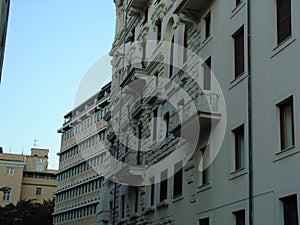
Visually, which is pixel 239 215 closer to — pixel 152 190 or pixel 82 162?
pixel 152 190

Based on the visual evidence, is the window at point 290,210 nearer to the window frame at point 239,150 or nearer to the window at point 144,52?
the window frame at point 239,150

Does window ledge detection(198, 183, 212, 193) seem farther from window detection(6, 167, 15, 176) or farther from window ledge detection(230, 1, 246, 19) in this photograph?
window detection(6, 167, 15, 176)

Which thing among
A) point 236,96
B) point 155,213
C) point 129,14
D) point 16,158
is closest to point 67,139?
point 16,158

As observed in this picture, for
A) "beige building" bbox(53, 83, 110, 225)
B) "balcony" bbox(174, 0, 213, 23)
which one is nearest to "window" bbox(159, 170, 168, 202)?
"balcony" bbox(174, 0, 213, 23)

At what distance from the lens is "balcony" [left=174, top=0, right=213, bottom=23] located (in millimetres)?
22172

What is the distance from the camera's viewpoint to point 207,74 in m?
21.3

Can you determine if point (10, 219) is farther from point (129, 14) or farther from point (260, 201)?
point (260, 201)

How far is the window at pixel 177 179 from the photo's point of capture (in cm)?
2302

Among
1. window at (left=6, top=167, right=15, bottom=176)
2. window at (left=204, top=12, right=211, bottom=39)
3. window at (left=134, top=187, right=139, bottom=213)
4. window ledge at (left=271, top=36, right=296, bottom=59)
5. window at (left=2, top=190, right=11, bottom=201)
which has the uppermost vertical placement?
window at (left=6, top=167, right=15, bottom=176)

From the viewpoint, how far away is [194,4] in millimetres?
22328

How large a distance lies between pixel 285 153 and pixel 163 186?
35.8 feet

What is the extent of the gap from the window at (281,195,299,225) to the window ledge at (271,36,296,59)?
4100 millimetres

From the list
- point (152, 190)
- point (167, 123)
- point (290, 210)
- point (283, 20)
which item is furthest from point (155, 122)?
point (290, 210)

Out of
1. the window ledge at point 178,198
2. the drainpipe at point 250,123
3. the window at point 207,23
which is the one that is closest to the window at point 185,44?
the window at point 207,23
